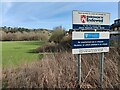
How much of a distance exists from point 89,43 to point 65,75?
127 cm

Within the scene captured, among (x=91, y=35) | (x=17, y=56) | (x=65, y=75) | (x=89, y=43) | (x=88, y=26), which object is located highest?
(x=88, y=26)

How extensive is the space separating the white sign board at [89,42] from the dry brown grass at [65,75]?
766 mm

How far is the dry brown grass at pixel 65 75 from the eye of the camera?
602 centimetres

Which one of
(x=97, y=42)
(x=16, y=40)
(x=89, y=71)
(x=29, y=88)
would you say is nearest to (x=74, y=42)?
(x=97, y=42)

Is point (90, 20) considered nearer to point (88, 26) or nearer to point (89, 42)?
A: point (88, 26)

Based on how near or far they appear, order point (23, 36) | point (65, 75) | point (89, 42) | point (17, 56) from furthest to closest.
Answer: point (23, 36) < point (17, 56) < point (65, 75) < point (89, 42)

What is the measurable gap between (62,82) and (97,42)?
152 centimetres

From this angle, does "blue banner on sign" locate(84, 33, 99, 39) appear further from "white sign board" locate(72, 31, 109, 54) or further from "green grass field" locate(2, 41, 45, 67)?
"green grass field" locate(2, 41, 45, 67)

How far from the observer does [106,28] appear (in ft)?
20.7

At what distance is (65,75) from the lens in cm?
643

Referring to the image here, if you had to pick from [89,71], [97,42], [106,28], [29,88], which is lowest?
[29,88]

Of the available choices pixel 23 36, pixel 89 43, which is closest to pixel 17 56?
pixel 89 43

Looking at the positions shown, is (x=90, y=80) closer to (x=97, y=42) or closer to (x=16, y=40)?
(x=97, y=42)

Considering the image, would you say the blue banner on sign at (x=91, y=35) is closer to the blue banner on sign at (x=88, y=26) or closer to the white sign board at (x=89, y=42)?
the white sign board at (x=89, y=42)
